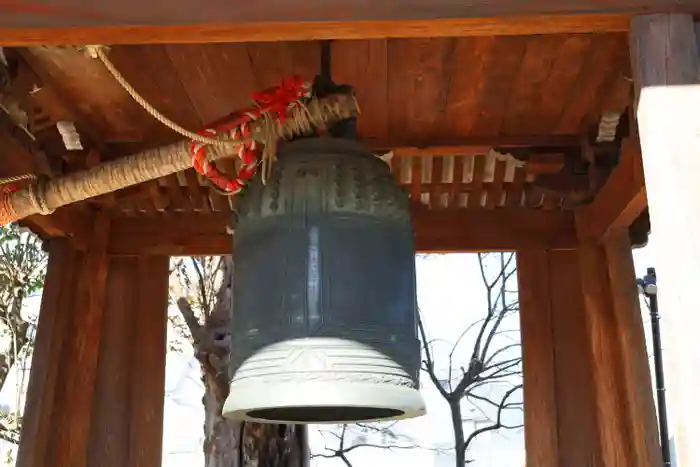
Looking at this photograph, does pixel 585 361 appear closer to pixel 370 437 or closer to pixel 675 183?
pixel 675 183

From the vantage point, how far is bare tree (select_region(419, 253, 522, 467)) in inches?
262

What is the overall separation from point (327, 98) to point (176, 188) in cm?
142

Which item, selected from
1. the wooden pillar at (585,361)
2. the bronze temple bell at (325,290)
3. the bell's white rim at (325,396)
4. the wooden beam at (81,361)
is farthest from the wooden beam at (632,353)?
the wooden beam at (81,361)

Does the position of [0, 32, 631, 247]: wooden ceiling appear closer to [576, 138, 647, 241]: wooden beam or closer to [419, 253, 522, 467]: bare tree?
[576, 138, 647, 241]: wooden beam

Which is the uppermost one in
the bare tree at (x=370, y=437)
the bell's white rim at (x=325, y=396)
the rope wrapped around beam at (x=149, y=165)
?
the rope wrapped around beam at (x=149, y=165)

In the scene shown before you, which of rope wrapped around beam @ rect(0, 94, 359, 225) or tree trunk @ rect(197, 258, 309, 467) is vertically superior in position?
rope wrapped around beam @ rect(0, 94, 359, 225)

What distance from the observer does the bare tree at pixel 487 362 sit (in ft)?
21.8

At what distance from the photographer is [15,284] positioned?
5773mm

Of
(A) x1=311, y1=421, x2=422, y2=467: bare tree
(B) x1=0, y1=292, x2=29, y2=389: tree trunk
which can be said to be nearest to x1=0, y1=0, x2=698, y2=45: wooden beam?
(B) x1=0, y1=292, x2=29, y2=389: tree trunk

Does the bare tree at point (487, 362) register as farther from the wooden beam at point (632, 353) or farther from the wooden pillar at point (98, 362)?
the wooden beam at point (632, 353)

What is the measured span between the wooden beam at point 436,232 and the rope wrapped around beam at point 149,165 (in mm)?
961

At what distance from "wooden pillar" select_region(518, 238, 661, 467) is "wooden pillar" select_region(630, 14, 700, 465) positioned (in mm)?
1492

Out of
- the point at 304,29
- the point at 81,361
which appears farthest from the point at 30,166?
the point at 304,29

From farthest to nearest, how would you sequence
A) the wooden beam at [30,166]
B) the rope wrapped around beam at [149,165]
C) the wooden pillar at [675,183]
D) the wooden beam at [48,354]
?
the wooden beam at [48,354] < the wooden beam at [30,166] < the rope wrapped around beam at [149,165] < the wooden pillar at [675,183]
